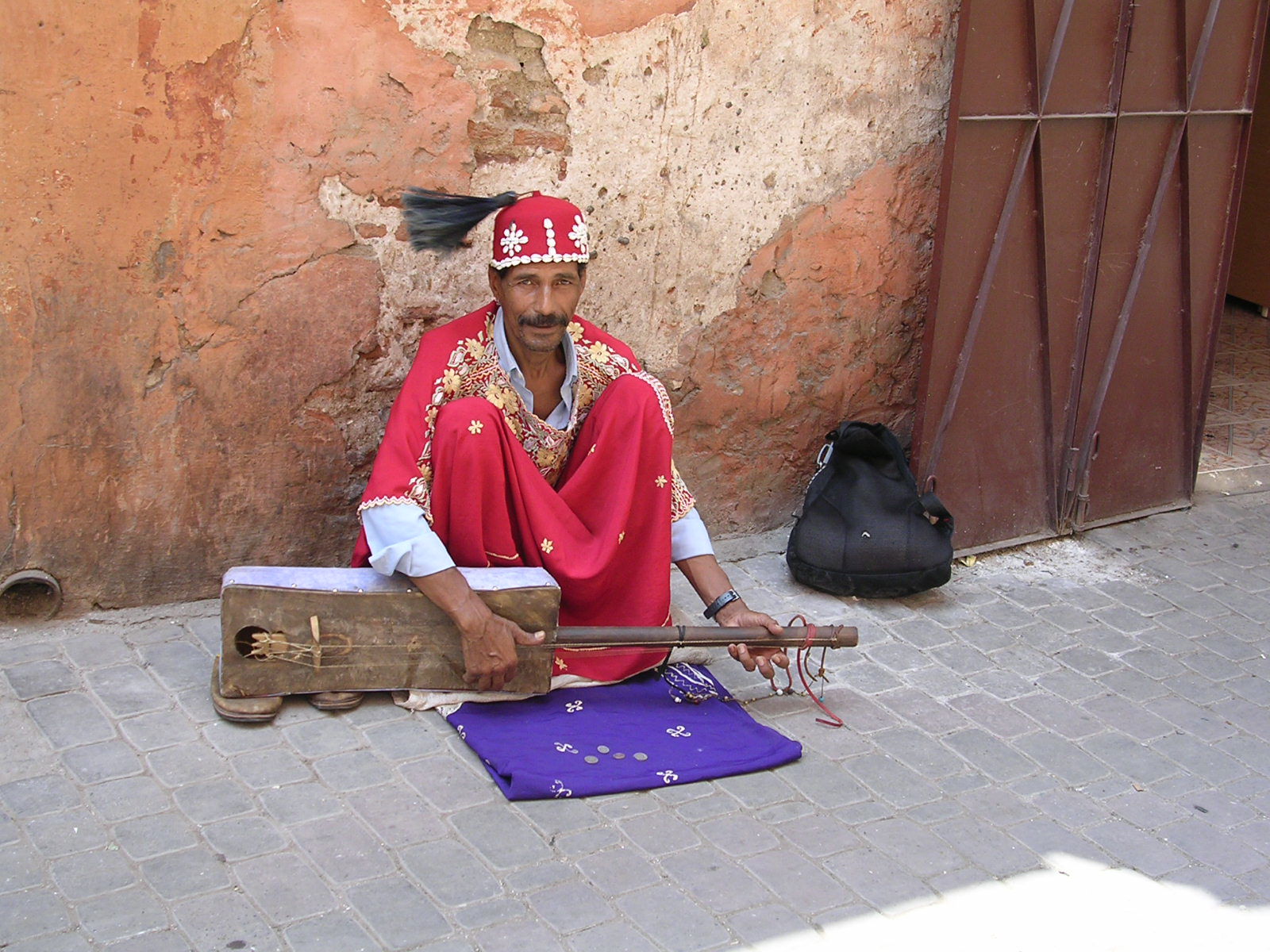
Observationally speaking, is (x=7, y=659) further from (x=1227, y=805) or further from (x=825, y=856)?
(x=1227, y=805)

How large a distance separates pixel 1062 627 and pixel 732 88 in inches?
78.6

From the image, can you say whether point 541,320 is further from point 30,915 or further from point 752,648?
point 30,915

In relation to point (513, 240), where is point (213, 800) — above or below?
below

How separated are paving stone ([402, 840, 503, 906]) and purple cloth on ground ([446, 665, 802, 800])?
0.81ft

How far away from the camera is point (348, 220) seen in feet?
12.4

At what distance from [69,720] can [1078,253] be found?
358 centimetres

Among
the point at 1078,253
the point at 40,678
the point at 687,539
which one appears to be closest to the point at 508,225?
the point at 687,539

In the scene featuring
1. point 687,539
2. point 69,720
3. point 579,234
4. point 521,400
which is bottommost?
point 69,720

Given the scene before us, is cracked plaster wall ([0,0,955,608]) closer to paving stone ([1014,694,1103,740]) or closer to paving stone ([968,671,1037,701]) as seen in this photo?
paving stone ([968,671,1037,701])

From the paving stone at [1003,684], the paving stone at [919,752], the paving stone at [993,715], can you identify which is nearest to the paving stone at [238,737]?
the paving stone at [919,752]

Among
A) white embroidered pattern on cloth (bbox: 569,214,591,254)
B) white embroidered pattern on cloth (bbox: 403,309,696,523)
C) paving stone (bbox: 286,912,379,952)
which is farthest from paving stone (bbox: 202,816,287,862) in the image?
white embroidered pattern on cloth (bbox: 569,214,591,254)

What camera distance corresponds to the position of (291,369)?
383 centimetres

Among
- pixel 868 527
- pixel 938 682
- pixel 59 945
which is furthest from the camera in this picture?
pixel 868 527

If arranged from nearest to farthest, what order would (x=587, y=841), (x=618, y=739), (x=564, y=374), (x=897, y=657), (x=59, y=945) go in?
(x=59, y=945) → (x=587, y=841) → (x=618, y=739) → (x=564, y=374) → (x=897, y=657)
